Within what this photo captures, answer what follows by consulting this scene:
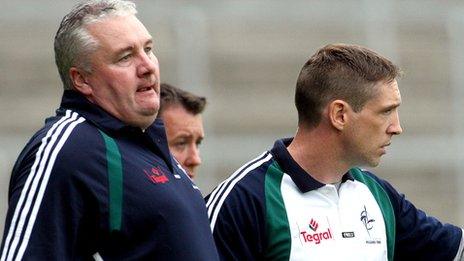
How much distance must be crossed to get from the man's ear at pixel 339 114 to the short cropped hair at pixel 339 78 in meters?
0.02

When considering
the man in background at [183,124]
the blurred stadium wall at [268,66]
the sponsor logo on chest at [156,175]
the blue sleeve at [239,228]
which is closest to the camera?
the sponsor logo on chest at [156,175]

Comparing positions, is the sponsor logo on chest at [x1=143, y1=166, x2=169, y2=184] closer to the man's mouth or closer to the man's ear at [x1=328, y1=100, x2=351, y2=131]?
the man's mouth

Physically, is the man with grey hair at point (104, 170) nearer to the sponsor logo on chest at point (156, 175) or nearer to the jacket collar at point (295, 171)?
the sponsor logo on chest at point (156, 175)

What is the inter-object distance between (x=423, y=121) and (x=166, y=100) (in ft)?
14.2

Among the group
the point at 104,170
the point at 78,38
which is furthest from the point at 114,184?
the point at 78,38

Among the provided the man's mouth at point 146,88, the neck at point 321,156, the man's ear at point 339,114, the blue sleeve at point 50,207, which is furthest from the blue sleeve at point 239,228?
the blue sleeve at point 50,207

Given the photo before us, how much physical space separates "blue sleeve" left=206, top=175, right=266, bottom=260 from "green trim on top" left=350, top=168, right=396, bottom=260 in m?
0.44

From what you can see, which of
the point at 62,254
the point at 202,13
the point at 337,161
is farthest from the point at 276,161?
the point at 202,13

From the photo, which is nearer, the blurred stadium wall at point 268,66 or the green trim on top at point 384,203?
the green trim on top at point 384,203

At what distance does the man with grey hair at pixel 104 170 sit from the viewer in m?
3.22

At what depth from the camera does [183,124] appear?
518 centimetres

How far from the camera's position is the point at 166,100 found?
5.23 meters

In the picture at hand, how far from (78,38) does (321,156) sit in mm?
920

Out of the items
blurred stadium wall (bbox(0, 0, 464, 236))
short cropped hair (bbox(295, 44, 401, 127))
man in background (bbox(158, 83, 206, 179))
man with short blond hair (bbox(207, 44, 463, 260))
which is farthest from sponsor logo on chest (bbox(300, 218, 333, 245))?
blurred stadium wall (bbox(0, 0, 464, 236))
